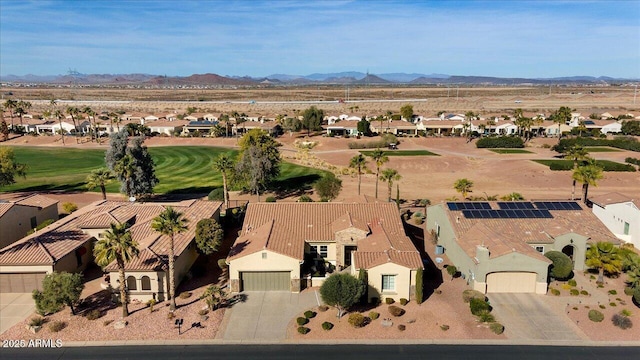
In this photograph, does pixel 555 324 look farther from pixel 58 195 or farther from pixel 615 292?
pixel 58 195

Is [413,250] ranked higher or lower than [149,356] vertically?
higher

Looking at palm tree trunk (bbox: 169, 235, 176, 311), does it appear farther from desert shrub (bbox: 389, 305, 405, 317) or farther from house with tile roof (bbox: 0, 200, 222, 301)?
desert shrub (bbox: 389, 305, 405, 317)

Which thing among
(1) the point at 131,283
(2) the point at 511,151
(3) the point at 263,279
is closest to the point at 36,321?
(1) the point at 131,283

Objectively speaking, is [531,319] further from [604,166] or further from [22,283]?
[604,166]

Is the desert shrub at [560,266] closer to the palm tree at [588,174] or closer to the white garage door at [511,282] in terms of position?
the white garage door at [511,282]

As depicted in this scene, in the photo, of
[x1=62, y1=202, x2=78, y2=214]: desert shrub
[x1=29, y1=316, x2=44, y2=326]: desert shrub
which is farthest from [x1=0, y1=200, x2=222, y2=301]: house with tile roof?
[x1=62, y1=202, x2=78, y2=214]: desert shrub

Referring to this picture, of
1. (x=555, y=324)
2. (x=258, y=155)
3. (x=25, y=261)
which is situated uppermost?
(x=258, y=155)

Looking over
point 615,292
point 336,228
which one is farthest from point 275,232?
point 615,292

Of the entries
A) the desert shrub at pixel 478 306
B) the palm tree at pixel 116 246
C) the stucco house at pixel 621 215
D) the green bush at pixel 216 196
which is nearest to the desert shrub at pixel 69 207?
the green bush at pixel 216 196
